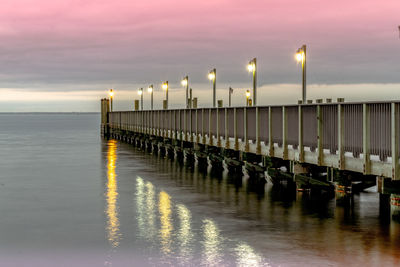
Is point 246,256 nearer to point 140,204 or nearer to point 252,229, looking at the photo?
point 252,229

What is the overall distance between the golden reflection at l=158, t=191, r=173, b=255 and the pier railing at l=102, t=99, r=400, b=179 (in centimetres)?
442

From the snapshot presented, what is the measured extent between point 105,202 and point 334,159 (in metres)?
7.54

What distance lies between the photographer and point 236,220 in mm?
16547

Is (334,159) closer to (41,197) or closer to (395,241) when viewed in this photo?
(395,241)

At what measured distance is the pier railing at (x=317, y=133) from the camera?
15.9 meters

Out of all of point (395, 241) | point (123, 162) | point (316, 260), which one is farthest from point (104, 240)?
point (123, 162)

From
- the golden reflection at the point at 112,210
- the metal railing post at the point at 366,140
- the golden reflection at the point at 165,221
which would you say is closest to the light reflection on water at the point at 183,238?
the golden reflection at the point at 165,221

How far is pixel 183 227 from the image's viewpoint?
15.4 m

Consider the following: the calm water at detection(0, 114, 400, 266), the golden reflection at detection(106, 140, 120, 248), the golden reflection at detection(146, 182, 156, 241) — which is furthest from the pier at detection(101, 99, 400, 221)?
the golden reflection at detection(106, 140, 120, 248)

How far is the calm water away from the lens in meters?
12.2

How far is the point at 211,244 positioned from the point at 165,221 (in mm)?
3202

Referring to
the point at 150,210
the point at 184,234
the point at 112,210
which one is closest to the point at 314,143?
the point at 150,210

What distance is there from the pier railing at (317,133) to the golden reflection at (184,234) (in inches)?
172

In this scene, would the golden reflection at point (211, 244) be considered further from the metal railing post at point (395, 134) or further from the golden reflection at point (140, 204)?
the metal railing post at point (395, 134)
